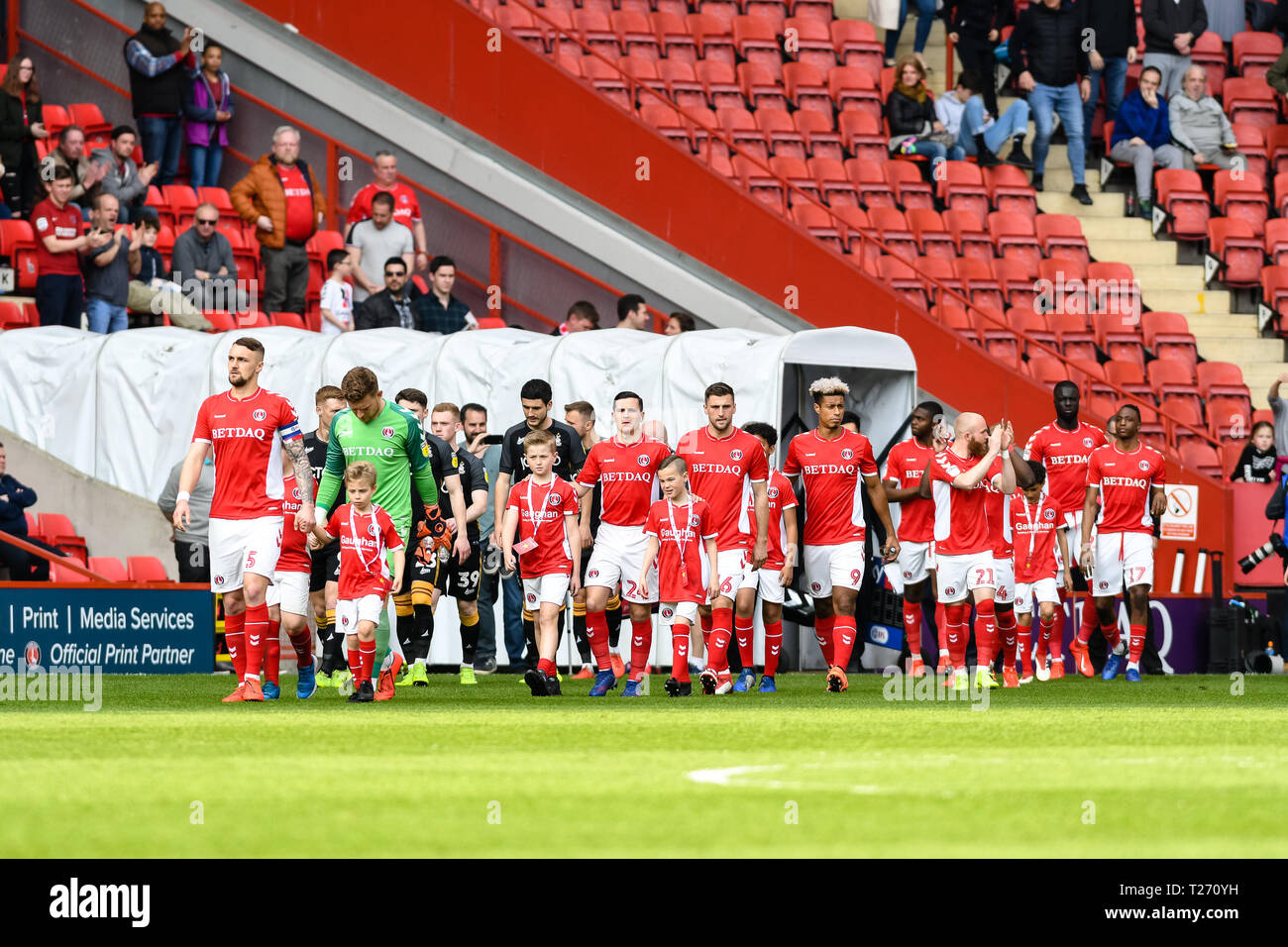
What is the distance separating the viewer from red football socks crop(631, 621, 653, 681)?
14773 mm

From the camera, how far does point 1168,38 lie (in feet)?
90.0

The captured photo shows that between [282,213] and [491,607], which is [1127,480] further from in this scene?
[282,213]

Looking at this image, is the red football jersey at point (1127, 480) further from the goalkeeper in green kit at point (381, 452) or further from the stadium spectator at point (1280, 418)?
the stadium spectator at point (1280, 418)

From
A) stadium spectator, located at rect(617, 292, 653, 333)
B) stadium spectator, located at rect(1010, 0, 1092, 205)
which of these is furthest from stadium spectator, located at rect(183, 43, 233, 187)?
stadium spectator, located at rect(1010, 0, 1092, 205)

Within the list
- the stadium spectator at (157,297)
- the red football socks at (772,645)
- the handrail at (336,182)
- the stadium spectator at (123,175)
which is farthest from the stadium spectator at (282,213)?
the red football socks at (772,645)

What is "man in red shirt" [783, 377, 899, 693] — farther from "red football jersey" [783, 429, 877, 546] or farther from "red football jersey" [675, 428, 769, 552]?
"red football jersey" [675, 428, 769, 552]

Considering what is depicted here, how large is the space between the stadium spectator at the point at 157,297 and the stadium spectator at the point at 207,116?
77.1 inches

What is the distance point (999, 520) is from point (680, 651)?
3.20m

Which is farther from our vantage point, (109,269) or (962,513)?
(109,269)

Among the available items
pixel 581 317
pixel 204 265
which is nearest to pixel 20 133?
pixel 204 265

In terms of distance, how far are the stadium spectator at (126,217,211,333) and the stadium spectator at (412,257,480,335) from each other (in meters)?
2.35

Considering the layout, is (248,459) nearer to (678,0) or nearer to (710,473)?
(710,473)
